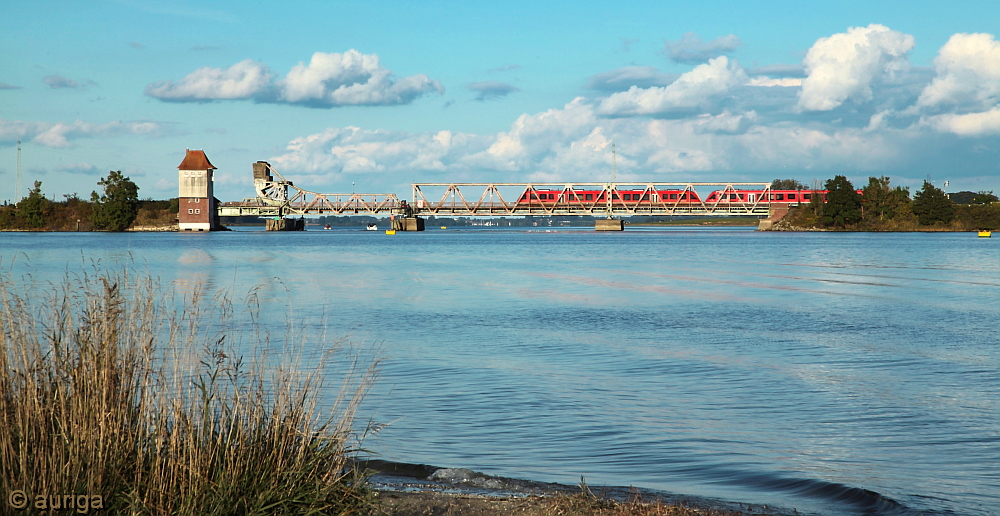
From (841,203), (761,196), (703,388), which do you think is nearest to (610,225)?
(761,196)

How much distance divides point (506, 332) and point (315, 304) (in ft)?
31.4

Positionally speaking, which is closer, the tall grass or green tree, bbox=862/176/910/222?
the tall grass

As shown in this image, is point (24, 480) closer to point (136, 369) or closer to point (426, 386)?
point (136, 369)

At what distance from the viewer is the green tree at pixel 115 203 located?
534 feet

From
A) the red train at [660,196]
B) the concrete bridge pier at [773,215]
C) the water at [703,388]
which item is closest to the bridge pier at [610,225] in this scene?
the red train at [660,196]

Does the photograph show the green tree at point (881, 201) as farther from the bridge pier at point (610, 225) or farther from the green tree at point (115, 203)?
the green tree at point (115, 203)

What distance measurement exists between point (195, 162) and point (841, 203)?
120967 millimetres

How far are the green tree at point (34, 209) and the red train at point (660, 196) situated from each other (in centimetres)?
9919

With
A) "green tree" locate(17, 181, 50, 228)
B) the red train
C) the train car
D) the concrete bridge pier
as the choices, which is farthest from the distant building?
the concrete bridge pier

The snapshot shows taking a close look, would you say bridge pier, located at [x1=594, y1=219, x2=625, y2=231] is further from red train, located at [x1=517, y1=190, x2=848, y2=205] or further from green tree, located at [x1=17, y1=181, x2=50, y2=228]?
green tree, located at [x1=17, y1=181, x2=50, y2=228]

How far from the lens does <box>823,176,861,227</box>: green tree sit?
495 feet

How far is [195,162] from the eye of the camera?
518ft

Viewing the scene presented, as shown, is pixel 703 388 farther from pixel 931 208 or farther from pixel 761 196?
pixel 761 196

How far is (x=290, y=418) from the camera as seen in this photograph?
Answer: 7.22m
